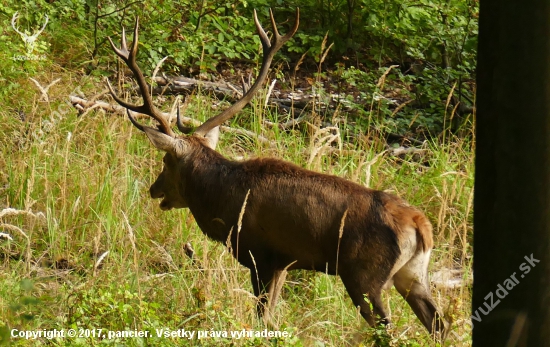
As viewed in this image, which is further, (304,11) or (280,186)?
(304,11)

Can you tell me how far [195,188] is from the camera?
5.73m

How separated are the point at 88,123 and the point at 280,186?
3136 mm

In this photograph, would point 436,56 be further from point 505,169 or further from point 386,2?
point 505,169

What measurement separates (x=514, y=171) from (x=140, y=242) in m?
4.55

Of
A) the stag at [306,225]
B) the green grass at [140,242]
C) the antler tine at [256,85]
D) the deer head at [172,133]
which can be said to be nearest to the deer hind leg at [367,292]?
the stag at [306,225]

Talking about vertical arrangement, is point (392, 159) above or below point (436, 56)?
below

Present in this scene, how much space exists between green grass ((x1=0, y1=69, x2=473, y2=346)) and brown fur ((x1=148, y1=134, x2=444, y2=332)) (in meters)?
0.20

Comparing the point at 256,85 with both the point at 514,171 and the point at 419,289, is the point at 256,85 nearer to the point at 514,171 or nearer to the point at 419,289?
the point at 419,289

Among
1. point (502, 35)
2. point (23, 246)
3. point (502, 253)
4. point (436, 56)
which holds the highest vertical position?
point (436, 56)

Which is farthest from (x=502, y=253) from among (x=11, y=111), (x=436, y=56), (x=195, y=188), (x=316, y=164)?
(x=436, y=56)

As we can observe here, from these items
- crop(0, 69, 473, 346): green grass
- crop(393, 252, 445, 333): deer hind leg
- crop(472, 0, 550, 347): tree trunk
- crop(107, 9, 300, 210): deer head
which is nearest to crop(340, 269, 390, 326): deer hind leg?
crop(0, 69, 473, 346): green grass

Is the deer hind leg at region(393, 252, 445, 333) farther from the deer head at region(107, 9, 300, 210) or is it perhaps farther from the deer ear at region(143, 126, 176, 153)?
the deer ear at region(143, 126, 176, 153)

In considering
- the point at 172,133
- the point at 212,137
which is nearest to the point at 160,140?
the point at 172,133

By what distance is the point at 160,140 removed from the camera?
573 centimetres
